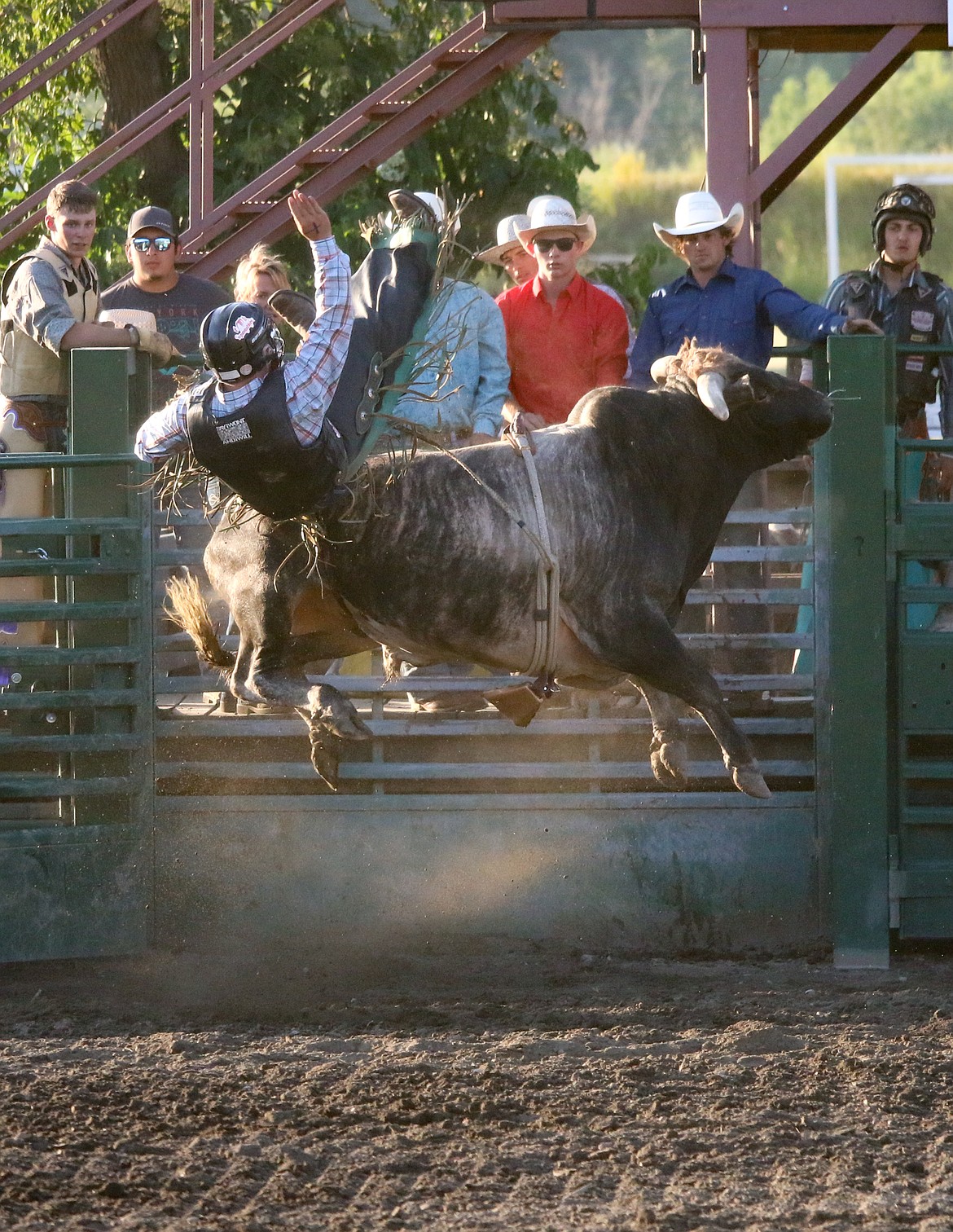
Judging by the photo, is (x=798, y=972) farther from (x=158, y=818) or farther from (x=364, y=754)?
(x=158, y=818)

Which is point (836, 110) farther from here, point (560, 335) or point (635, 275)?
point (560, 335)

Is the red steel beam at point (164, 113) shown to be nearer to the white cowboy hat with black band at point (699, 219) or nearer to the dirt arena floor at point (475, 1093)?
the white cowboy hat with black band at point (699, 219)

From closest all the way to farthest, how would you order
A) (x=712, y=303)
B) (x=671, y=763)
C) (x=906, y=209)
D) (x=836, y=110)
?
1. (x=671, y=763)
2. (x=712, y=303)
3. (x=906, y=209)
4. (x=836, y=110)

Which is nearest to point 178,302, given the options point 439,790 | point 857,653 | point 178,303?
point 178,303

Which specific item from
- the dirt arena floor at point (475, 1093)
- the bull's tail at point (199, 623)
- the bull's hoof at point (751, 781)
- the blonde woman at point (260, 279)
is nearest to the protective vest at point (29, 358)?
the blonde woman at point (260, 279)

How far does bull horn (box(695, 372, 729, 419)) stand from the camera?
5.37 m

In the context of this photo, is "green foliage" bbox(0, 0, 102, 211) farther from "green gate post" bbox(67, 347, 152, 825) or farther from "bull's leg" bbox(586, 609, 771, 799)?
"bull's leg" bbox(586, 609, 771, 799)

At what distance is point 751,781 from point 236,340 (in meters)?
2.12

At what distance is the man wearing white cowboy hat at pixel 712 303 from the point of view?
21.9ft

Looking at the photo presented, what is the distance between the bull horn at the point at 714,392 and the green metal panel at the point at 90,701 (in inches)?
88.1

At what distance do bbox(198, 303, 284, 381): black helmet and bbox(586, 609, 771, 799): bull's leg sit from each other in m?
1.39

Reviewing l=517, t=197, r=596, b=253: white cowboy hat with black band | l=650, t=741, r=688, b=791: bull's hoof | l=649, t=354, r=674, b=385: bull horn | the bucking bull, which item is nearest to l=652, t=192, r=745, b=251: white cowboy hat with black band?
l=517, t=197, r=596, b=253: white cowboy hat with black band

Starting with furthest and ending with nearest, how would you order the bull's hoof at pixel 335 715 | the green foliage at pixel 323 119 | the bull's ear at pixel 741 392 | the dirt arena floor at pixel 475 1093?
1. the green foliage at pixel 323 119
2. the bull's ear at pixel 741 392
3. the bull's hoof at pixel 335 715
4. the dirt arena floor at pixel 475 1093

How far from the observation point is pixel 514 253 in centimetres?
755
